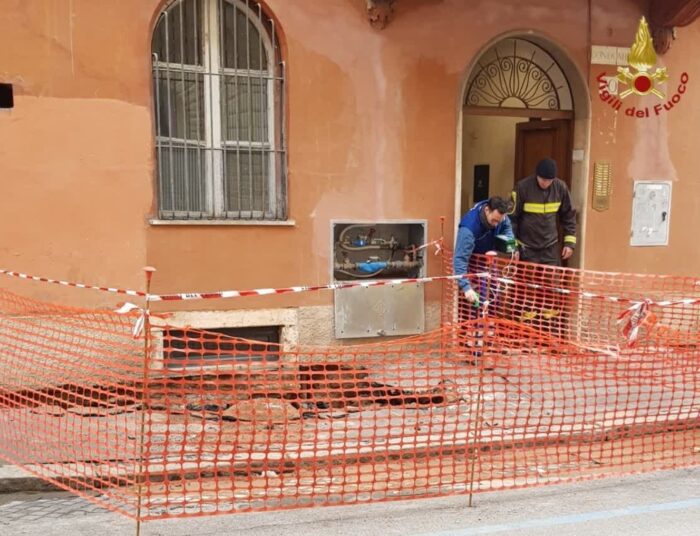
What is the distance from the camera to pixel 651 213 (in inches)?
336

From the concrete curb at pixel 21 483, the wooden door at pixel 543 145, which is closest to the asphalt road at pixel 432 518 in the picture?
the concrete curb at pixel 21 483

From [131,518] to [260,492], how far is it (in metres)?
0.91

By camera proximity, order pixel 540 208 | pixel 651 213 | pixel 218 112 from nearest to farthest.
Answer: pixel 218 112 → pixel 540 208 → pixel 651 213

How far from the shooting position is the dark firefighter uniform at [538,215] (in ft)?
25.0

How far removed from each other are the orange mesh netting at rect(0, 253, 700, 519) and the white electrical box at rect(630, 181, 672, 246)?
185cm

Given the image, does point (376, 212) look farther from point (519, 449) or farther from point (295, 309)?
point (519, 449)

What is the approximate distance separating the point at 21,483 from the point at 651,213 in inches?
298

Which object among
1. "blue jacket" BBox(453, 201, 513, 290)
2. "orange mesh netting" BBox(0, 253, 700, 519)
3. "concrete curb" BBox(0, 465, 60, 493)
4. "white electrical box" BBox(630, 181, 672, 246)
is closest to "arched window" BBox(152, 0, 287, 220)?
"orange mesh netting" BBox(0, 253, 700, 519)

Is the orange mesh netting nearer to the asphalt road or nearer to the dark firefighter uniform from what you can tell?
the asphalt road

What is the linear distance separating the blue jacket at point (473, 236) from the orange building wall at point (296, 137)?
74 cm

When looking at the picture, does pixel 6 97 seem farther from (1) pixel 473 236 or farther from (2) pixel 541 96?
(2) pixel 541 96

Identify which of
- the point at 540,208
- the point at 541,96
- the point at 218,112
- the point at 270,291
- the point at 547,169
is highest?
the point at 541,96

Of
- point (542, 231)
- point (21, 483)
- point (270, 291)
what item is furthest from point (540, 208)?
point (21, 483)

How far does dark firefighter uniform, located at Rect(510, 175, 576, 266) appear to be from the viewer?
7609 mm
